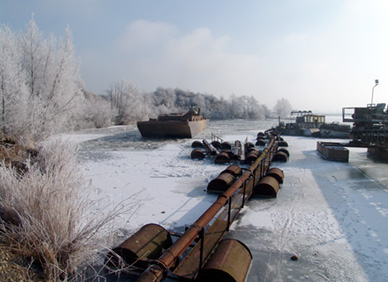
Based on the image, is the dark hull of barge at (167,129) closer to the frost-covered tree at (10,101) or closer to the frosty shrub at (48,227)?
the frost-covered tree at (10,101)

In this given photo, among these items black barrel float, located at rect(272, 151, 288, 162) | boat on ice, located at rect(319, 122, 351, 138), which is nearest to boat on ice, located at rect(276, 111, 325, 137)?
boat on ice, located at rect(319, 122, 351, 138)

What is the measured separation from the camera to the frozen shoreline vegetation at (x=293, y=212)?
389 cm

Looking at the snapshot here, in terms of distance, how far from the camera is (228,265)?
10.7ft

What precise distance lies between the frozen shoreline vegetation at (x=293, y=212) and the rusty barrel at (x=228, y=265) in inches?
12.0

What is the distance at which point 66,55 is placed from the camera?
16.6 metres

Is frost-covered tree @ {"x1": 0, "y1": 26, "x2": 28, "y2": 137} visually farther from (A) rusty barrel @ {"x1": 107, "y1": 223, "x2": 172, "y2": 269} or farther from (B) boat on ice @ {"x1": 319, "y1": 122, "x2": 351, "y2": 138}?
(B) boat on ice @ {"x1": 319, "y1": 122, "x2": 351, "y2": 138}

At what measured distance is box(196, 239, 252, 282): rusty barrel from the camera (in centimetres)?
314

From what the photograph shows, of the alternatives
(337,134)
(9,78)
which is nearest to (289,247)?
(9,78)

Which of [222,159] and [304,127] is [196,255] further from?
[304,127]

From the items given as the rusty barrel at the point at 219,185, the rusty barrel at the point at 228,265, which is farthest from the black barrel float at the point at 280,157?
the rusty barrel at the point at 228,265

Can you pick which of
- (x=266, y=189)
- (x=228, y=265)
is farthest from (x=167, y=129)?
(x=228, y=265)

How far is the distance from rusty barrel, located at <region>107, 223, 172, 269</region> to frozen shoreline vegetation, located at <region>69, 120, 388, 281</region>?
1.20 feet

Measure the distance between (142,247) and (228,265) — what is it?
3.99 feet

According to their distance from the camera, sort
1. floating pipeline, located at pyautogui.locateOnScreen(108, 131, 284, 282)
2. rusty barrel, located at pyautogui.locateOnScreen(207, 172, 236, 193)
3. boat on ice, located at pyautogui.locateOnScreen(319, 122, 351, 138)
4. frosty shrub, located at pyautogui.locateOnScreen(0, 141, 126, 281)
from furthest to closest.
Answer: boat on ice, located at pyautogui.locateOnScreen(319, 122, 351, 138) < rusty barrel, located at pyautogui.locateOnScreen(207, 172, 236, 193) < frosty shrub, located at pyautogui.locateOnScreen(0, 141, 126, 281) < floating pipeline, located at pyautogui.locateOnScreen(108, 131, 284, 282)
